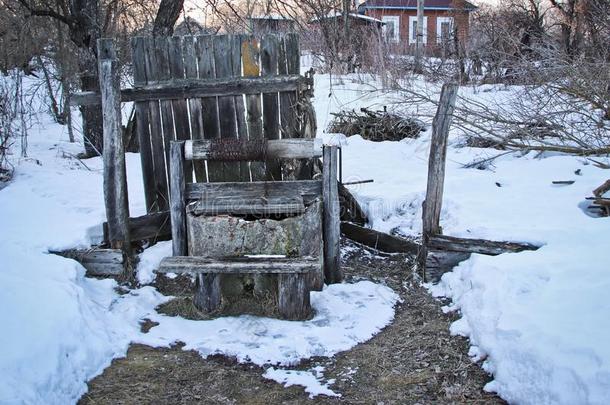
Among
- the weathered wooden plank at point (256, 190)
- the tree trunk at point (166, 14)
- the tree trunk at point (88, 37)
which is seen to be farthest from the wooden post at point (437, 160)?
the tree trunk at point (88, 37)

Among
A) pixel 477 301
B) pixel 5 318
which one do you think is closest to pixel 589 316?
pixel 477 301

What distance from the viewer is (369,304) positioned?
464 centimetres

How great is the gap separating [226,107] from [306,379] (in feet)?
9.46

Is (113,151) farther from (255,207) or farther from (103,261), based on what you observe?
(255,207)

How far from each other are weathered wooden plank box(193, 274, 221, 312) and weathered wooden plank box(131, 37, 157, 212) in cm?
153

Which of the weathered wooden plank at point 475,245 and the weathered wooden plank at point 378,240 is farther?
the weathered wooden plank at point 378,240

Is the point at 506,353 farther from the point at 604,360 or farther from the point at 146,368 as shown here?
the point at 146,368

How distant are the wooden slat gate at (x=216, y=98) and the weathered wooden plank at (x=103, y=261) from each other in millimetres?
737

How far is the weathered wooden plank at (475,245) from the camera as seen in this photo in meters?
4.70

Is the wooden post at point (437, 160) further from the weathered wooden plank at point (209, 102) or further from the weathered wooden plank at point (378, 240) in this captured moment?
the weathered wooden plank at point (209, 102)

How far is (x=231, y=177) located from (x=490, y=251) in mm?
2577

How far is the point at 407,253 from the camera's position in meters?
5.63

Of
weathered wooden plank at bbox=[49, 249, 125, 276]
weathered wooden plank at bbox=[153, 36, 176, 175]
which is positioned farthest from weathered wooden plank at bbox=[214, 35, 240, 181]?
weathered wooden plank at bbox=[49, 249, 125, 276]

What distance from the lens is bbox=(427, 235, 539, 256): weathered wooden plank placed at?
4699 millimetres
